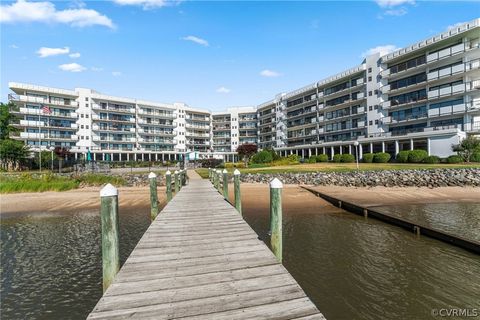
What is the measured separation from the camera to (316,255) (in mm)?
10117

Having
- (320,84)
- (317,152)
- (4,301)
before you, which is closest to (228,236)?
(4,301)

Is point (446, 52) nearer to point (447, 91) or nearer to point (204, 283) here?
point (447, 91)

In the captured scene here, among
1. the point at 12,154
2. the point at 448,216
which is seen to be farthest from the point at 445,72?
the point at 12,154

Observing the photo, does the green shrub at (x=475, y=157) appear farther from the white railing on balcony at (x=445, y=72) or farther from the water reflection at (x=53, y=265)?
the water reflection at (x=53, y=265)

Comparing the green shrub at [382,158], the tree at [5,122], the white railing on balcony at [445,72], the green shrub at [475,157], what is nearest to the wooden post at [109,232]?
the green shrub at [475,157]

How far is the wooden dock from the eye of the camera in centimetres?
398

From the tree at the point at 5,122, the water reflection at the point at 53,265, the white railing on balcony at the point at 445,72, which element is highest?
the white railing on balcony at the point at 445,72

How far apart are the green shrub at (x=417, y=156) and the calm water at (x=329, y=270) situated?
34.1 m

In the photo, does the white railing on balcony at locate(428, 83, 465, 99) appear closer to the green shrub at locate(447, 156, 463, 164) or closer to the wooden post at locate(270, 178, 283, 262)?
the green shrub at locate(447, 156, 463, 164)

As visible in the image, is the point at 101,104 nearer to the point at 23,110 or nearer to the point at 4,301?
the point at 23,110

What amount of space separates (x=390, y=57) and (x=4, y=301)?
212ft

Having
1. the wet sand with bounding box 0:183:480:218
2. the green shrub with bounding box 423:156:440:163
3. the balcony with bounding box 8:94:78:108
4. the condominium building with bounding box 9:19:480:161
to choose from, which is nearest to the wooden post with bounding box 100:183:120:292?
the wet sand with bounding box 0:183:480:218

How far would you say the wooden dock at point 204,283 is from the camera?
3980 mm

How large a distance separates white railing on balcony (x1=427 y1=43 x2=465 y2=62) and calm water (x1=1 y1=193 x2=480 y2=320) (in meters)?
46.1
